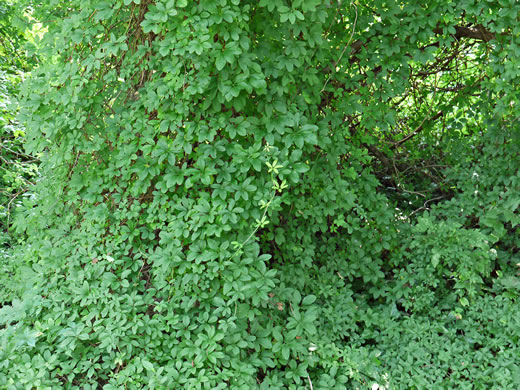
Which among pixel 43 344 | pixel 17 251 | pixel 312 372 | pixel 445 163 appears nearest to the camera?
pixel 43 344

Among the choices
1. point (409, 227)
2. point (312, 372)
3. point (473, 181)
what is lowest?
point (312, 372)

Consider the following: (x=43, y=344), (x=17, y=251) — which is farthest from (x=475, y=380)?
(x=17, y=251)

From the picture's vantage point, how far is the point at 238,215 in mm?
2686

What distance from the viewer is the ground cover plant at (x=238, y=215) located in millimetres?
2584

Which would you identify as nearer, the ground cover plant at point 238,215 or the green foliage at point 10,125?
the ground cover plant at point 238,215

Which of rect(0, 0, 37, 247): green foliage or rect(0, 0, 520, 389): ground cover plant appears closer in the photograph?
rect(0, 0, 520, 389): ground cover plant

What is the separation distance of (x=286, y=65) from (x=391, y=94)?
1.02 m

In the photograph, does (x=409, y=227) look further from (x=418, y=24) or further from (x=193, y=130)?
(x=193, y=130)

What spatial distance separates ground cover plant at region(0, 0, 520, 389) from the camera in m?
2.58

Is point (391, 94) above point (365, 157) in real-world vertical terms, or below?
above

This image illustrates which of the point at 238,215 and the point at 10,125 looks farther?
the point at 10,125

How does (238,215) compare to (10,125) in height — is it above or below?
above

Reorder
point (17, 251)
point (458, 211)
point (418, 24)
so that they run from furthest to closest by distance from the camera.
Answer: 1. point (458, 211)
2. point (17, 251)
3. point (418, 24)

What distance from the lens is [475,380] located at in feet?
9.71
